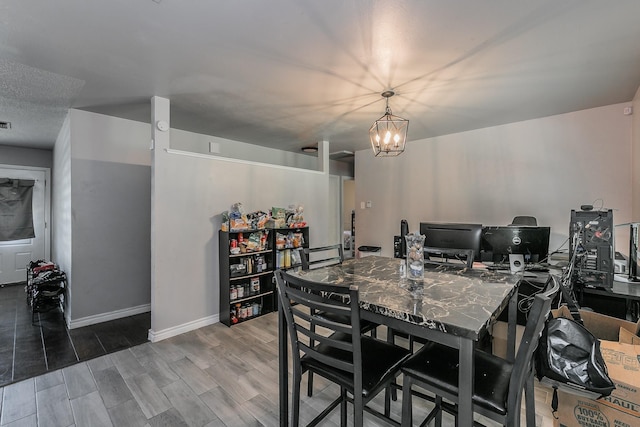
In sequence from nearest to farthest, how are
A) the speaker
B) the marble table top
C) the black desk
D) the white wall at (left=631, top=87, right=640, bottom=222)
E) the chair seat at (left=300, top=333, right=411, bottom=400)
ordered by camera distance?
the marble table top, the chair seat at (left=300, top=333, right=411, bottom=400), the black desk, the speaker, the white wall at (left=631, top=87, right=640, bottom=222)

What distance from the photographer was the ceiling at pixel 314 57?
1648mm

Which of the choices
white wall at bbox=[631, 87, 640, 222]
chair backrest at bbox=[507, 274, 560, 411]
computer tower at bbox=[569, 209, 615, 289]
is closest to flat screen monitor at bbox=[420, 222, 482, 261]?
computer tower at bbox=[569, 209, 615, 289]

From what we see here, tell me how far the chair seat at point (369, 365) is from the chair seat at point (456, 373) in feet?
0.27

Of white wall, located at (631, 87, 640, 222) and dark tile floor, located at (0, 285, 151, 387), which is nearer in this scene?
dark tile floor, located at (0, 285, 151, 387)

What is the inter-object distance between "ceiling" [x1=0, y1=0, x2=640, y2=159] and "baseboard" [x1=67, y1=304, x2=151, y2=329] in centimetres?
236

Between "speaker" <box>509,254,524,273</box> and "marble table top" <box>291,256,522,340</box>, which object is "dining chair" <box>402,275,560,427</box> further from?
"speaker" <box>509,254,524,273</box>

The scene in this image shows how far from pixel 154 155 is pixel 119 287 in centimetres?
182

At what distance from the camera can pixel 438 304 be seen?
1.26 meters

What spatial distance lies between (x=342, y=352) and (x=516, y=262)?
1.61m

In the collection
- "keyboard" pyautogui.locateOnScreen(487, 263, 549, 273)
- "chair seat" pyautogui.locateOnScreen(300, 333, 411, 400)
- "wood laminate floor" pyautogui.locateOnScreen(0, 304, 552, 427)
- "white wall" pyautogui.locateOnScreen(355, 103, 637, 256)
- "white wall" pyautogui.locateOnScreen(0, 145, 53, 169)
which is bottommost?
→ "wood laminate floor" pyautogui.locateOnScreen(0, 304, 552, 427)

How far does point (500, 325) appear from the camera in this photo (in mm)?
2281

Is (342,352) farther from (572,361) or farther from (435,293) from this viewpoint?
(572,361)

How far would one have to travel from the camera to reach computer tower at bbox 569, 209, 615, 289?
1997 millimetres

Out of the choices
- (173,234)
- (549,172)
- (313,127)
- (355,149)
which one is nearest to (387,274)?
(173,234)
